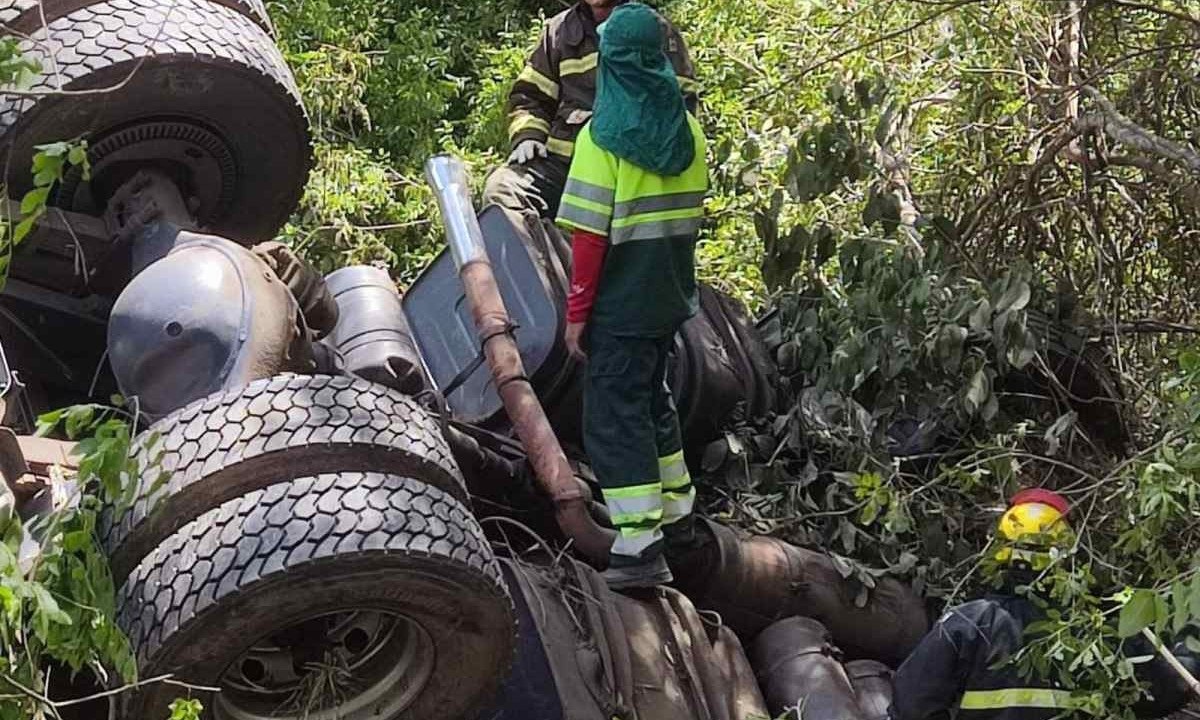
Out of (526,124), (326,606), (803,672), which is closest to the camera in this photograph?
(326,606)

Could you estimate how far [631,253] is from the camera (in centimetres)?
391

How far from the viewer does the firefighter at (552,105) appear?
4828mm

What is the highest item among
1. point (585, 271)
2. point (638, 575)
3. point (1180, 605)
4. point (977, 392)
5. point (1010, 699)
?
point (585, 271)

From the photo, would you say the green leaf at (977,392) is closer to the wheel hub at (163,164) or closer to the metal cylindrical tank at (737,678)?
the metal cylindrical tank at (737,678)

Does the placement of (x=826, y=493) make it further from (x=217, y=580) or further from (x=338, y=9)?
(x=338, y=9)

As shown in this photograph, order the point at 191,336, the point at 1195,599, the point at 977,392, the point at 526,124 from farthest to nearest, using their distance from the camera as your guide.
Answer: the point at 526,124 < the point at 977,392 < the point at 191,336 < the point at 1195,599

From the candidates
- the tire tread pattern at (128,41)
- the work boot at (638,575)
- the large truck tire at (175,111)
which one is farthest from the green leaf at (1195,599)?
the tire tread pattern at (128,41)

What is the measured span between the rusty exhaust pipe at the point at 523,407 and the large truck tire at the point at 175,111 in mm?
590

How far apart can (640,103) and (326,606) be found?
55.0 inches

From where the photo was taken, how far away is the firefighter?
483 cm

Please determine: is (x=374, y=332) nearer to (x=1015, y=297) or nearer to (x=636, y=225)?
(x=636, y=225)

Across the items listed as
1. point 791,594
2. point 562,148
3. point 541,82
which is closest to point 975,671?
point 791,594

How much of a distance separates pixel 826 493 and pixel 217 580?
1964mm

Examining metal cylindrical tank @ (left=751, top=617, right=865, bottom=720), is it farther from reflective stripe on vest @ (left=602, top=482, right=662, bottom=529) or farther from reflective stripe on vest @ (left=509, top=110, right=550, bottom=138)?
reflective stripe on vest @ (left=509, top=110, right=550, bottom=138)
